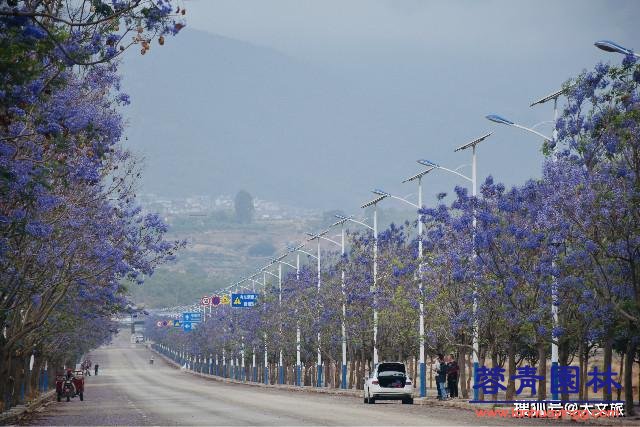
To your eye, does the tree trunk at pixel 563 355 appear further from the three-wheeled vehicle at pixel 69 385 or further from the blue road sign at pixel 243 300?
the blue road sign at pixel 243 300

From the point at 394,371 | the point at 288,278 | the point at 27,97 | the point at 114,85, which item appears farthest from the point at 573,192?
the point at 288,278

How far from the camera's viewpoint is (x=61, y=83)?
24797mm

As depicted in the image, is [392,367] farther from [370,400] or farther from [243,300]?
[243,300]

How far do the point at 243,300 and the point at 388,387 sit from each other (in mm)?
57524

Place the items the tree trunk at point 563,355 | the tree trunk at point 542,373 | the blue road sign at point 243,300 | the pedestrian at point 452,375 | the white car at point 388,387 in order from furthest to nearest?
the blue road sign at point 243,300 → the pedestrian at point 452,375 → the white car at point 388,387 → the tree trunk at point 563,355 → the tree trunk at point 542,373

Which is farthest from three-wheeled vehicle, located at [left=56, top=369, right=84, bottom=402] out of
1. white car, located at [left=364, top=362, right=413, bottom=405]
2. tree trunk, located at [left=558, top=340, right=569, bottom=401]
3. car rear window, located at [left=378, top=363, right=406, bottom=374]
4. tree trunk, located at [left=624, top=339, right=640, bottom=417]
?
tree trunk, located at [left=624, top=339, right=640, bottom=417]

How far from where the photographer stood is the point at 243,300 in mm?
110938

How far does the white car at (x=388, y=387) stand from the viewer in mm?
54000

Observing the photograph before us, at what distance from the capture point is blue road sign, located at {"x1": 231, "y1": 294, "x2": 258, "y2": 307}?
4344 inches

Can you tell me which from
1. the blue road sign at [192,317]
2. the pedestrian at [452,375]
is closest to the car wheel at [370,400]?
the pedestrian at [452,375]

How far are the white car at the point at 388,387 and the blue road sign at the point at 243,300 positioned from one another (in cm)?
5590

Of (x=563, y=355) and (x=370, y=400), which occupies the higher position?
(x=563, y=355)

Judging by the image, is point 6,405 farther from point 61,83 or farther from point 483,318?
point 61,83

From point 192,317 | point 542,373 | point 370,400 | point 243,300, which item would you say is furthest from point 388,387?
point 192,317
